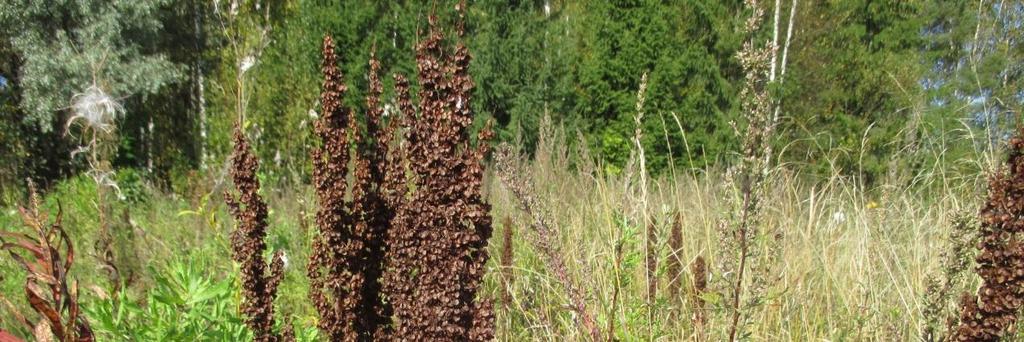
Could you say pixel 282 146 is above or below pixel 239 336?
above

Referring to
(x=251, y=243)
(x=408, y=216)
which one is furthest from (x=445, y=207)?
(x=251, y=243)

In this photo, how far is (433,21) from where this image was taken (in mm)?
1582

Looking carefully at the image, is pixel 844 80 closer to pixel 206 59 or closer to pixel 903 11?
pixel 903 11

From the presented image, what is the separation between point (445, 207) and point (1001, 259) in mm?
1301

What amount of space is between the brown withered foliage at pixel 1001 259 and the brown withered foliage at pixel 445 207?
1.17 meters

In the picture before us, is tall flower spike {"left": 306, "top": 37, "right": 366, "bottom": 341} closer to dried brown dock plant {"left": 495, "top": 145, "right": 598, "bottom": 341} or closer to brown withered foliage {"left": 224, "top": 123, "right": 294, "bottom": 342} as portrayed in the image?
Answer: brown withered foliage {"left": 224, "top": 123, "right": 294, "bottom": 342}

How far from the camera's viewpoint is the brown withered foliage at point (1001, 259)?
1507mm

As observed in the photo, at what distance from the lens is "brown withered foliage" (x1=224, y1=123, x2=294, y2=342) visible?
1.91 m

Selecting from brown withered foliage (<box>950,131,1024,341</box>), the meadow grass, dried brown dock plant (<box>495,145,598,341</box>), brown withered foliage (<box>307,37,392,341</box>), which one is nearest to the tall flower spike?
brown withered foliage (<box>307,37,392,341</box>)

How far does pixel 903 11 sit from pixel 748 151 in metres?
17.0

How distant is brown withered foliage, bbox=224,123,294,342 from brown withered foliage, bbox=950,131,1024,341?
187 cm

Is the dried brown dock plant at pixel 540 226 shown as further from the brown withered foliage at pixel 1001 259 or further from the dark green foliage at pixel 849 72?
the dark green foliage at pixel 849 72

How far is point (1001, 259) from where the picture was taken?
5.05ft

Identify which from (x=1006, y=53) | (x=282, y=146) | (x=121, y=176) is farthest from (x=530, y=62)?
(x=1006, y=53)
